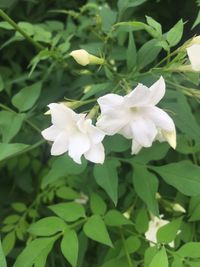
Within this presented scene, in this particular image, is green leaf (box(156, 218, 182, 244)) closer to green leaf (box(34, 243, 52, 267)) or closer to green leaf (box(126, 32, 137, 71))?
green leaf (box(34, 243, 52, 267))

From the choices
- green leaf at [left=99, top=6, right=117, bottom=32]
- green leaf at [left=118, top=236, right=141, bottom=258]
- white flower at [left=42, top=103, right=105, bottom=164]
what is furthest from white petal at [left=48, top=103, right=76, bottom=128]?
green leaf at [left=99, top=6, right=117, bottom=32]

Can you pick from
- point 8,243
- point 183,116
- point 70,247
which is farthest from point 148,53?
point 8,243

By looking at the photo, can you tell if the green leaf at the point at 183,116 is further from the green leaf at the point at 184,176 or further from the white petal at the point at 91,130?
the white petal at the point at 91,130

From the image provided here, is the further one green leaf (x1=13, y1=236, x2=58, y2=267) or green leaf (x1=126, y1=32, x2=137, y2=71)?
green leaf (x1=126, y1=32, x2=137, y2=71)

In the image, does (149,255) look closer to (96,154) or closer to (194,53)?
(96,154)

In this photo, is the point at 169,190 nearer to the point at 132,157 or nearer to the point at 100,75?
the point at 132,157

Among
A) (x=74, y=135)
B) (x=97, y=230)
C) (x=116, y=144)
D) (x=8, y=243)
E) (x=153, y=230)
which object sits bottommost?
(x=8, y=243)

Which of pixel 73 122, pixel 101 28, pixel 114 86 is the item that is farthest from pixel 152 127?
pixel 101 28
